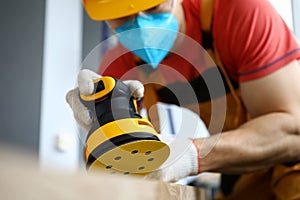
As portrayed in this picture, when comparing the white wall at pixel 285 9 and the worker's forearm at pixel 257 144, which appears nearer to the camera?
the worker's forearm at pixel 257 144

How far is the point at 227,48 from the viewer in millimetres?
991

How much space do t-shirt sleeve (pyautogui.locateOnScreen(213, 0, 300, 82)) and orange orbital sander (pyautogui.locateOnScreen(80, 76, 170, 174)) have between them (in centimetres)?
35

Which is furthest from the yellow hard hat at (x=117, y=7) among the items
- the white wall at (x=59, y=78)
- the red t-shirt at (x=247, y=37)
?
the white wall at (x=59, y=78)

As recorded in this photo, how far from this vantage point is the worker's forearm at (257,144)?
89 cm

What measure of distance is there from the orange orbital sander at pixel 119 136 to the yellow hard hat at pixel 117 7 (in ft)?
1.03

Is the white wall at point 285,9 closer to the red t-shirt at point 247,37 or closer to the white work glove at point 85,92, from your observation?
the red t-shirt at point 247,37

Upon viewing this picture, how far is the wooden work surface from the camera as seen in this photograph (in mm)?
263

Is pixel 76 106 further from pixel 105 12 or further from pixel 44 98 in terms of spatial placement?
pixel 44 98

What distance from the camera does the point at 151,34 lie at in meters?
1.05

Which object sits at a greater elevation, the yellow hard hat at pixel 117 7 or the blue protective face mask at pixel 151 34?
the yellow hard hat at pixel 117 7

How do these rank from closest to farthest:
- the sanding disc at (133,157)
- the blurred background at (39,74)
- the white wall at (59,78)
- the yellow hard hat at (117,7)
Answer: the sanding disc at (133,157) < the yellow hard hat at (117,7) < the blurred background at (39,74) < the white wall at (59,78)

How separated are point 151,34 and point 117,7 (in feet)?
0.42

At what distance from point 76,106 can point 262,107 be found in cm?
41

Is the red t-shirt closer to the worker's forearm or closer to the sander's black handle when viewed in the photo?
the worker's forearm
